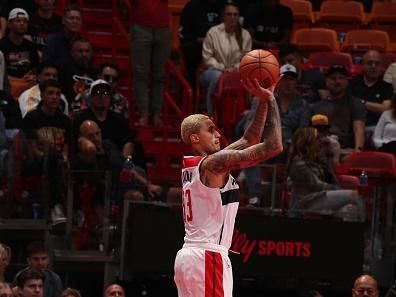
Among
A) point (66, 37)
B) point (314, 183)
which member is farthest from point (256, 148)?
point (66, 37)

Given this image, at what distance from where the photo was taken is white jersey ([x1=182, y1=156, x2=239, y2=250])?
947 centimetres

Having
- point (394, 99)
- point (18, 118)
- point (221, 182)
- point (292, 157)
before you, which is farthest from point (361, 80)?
point (221, 182)

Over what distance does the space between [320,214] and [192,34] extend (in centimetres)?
515

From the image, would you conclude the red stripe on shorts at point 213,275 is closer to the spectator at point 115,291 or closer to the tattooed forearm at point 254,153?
the tattooed forearm at point 254,153

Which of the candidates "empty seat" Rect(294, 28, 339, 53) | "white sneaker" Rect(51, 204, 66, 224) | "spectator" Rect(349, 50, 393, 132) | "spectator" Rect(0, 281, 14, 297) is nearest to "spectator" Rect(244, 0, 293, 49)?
"empty seat" Rect(294, 28, 339, 53)

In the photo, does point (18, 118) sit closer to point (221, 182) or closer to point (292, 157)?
point (292, 157)

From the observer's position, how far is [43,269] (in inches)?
530

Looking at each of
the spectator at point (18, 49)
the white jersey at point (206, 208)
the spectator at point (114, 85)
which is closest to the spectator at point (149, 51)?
the spectator at point (114, 85)

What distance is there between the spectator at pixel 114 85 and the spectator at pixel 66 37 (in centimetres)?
61

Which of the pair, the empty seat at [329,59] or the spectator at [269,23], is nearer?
the empty seat at [329,59]

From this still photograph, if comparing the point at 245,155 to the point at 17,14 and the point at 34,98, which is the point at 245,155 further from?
the point at 17,14

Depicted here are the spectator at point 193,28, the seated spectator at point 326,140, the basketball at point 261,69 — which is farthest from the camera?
the spectator at point 193,28

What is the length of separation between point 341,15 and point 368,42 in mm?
1082

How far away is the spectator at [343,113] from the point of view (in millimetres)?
16047
